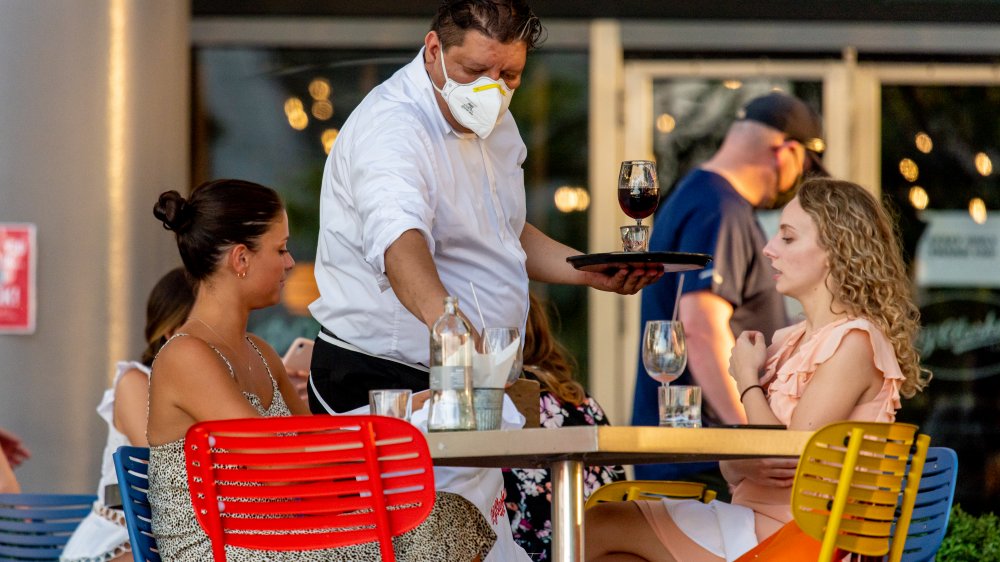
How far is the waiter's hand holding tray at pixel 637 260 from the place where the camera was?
294 centimetres

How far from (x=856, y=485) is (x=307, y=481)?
3.37 feet

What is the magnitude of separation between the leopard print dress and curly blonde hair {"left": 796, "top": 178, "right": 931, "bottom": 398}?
1.08m

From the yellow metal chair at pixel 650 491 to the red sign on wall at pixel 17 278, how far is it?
9.23 ft

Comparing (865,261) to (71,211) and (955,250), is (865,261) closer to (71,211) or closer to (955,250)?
(71,211)

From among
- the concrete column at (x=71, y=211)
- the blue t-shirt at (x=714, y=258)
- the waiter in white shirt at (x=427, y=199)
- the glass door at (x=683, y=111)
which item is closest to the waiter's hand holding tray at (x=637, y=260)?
the waiter in white shirt at (x=427, y=199)

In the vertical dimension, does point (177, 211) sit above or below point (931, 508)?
above

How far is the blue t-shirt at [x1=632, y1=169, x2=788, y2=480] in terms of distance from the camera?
5617mm

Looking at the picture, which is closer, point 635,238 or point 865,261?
point 635,238

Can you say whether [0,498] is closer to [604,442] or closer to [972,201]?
[604,442]

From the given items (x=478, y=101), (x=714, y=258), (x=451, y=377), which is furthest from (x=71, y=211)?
(x=451, y=377)

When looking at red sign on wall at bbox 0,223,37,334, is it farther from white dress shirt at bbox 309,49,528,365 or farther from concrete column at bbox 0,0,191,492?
white dress shirt at bbox 309,49,528,365

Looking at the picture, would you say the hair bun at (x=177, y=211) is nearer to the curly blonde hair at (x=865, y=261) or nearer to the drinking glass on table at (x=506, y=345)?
the drinking glass on table at (x=506, y=345)

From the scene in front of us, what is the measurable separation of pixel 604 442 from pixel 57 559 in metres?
2.65

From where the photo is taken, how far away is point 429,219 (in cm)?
300
